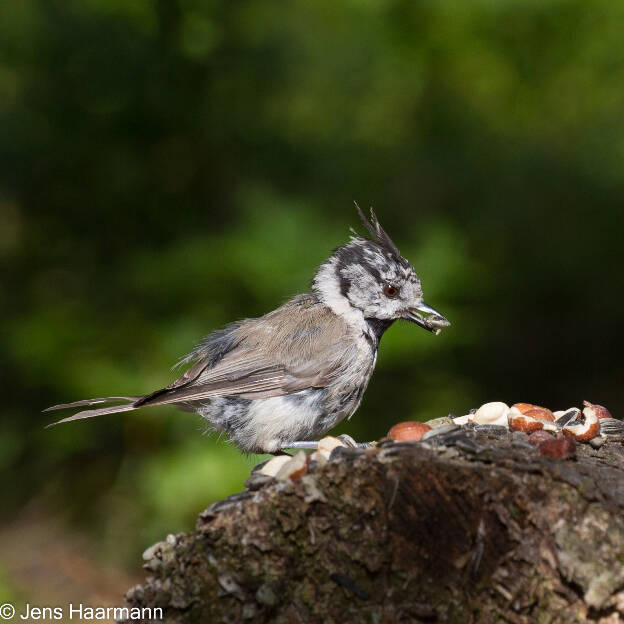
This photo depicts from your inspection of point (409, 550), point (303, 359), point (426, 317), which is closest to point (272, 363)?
point (303, 359)

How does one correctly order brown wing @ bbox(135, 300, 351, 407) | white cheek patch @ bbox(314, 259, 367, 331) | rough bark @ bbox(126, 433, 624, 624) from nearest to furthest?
rough bark @ bbox(126, 433, 624, 624), brown wing @ bbox(135, 300, 351, 407), white cheek patch @ bbox(314, 259, 367, 331)

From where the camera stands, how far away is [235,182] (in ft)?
18.9

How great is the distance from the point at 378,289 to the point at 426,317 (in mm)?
328

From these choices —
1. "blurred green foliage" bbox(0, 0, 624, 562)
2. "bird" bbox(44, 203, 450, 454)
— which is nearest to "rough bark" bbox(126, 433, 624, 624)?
"bird" bbox(44, 203, 450, 454)

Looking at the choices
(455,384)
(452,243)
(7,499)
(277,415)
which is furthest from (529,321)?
(7,499)

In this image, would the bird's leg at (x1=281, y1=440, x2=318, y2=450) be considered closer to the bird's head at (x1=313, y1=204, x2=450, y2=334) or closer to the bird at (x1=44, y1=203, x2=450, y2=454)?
the bird at (x1=44, y1=203, x2=450, y2=454)

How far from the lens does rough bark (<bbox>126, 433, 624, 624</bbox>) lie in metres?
2.15

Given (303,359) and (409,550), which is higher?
(303,359)

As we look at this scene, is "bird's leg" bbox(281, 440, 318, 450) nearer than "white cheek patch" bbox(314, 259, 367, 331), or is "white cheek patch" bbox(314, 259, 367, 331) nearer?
"bird's leg" bbox(281, 440, 318, 450)

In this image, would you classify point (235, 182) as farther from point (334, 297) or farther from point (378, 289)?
point (378, 289)

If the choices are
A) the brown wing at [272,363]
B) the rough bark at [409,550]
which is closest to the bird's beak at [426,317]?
the brown wing at [272,363]

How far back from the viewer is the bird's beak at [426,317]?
4324 mm

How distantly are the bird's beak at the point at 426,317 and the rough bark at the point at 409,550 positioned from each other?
2022 millimetres

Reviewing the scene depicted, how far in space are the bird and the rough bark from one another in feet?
5.18
